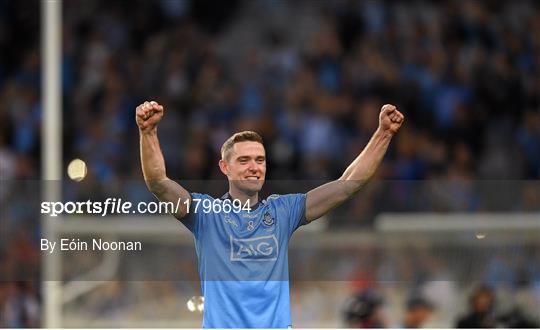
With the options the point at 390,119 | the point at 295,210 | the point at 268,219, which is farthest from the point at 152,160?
the point at 390,119

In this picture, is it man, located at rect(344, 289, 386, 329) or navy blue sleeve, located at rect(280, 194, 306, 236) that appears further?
man, located at rect(344, 289, 386, 329)

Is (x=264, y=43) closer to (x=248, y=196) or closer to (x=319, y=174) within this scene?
(x=319, y=174)

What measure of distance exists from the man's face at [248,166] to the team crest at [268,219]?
4.2 inches

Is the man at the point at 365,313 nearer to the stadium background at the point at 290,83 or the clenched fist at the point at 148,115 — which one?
the clenched fist at the point at 148,115

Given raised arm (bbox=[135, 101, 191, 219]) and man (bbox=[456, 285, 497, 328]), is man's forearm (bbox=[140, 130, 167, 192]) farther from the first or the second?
man (bbox=[456, 285, 497, 328])

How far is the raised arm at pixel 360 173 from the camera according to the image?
5.77 m

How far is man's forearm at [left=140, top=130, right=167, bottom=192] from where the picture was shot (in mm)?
5547

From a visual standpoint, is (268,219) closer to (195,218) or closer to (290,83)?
(195,218)

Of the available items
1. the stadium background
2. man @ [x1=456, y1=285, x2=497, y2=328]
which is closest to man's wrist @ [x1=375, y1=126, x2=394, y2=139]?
man @ [x1=456, y1=285, x2=497, y2=328]

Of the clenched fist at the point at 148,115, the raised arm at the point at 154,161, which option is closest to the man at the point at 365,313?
the raised arm at the point at 154,161

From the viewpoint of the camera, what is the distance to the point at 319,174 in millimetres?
12219

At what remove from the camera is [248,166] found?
5.80 m

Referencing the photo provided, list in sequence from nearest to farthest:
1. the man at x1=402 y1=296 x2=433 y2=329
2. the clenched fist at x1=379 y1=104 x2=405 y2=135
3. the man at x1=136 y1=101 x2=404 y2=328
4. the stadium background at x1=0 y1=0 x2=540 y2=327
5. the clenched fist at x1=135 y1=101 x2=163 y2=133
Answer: the clenched fist at x1=135 y1=101 x2=163 y2=133, the man at x1=136 y1=101 x2=404 y2=328, the clenched fist at x1=379 y1=104 x2=405 y2=135, the man at x1=402 y1=296 x2=433 y2=329, the stadium background at x1=0 y1=0 x2=540 y2=327

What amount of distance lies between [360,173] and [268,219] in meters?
0.42
